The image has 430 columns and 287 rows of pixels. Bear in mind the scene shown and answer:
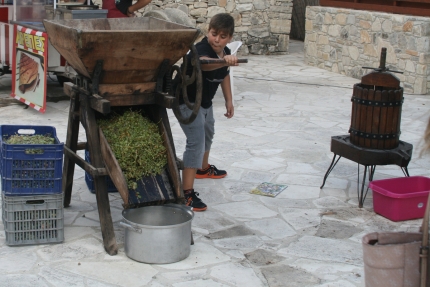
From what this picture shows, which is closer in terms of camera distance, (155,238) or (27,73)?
(155,238)

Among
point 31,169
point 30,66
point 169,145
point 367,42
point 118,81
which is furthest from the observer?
point 367,42

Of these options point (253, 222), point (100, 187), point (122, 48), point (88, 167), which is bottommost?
point (253, 222)

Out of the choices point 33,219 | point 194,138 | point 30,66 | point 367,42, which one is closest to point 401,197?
point 194,138

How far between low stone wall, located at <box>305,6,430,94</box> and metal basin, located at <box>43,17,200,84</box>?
6.83 m

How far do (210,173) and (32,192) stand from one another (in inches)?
83.4

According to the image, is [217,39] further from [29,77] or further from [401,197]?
[29,77]

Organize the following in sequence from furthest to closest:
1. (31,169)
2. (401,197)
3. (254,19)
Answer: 1. (254,19)
2. (401,197)
3. (31,169)

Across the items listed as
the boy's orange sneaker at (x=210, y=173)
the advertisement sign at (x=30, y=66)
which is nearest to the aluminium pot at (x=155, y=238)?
the boy's orange sneaker at (x=210, y=173)

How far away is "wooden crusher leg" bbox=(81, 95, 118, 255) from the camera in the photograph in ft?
14.5

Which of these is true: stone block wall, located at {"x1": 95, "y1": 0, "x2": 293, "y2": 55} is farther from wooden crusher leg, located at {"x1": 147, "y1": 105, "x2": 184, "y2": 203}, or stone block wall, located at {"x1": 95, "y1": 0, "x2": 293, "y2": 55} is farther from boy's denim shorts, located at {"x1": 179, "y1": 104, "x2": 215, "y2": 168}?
wooden crusher leg, located at {"x1": 147, "y1": 105, "x2": 184, "y2": 203}

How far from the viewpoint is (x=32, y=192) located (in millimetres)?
4348

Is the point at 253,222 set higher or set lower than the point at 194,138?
lower

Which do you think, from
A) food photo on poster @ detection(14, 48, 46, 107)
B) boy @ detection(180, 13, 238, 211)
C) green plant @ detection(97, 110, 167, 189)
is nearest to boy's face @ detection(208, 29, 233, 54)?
boy @ detection(180, 13, 238, 211)

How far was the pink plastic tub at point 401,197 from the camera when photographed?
5121 mm
